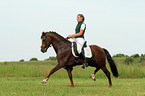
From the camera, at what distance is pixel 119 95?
789cm

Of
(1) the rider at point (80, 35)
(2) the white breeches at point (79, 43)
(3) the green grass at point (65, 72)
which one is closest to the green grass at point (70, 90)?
(1) the rider at point (80, 35)

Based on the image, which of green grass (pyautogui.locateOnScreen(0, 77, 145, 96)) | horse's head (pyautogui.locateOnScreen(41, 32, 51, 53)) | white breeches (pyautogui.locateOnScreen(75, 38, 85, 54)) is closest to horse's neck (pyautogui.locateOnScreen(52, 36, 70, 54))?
horse's head (pyautogui.locateOnScreen(41, 32, 51, 53))

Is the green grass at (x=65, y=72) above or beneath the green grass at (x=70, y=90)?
above

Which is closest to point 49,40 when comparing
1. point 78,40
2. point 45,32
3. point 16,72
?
point 45,32

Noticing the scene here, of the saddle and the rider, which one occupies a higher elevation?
the rider

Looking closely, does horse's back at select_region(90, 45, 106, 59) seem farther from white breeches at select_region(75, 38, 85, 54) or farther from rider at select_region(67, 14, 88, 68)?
white breeches at select_region(75, 38, 85, 54)

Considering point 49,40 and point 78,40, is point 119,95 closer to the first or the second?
point 78,40

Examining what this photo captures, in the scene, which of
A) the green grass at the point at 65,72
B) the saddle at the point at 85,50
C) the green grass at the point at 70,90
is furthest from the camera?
the green grass at the point at 65,72

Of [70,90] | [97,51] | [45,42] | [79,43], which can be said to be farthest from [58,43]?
[70,90]

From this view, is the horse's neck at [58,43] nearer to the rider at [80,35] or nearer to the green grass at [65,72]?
the rider at [80,35]

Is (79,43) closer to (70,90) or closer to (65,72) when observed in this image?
(70,90)

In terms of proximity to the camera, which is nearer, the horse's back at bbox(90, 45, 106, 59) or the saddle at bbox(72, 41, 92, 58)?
the saddle at bbox(72, 41, 92, 58)

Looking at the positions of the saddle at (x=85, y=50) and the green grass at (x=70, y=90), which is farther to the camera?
the saddle at (x=85, y=50)

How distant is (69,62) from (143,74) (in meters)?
10.5
